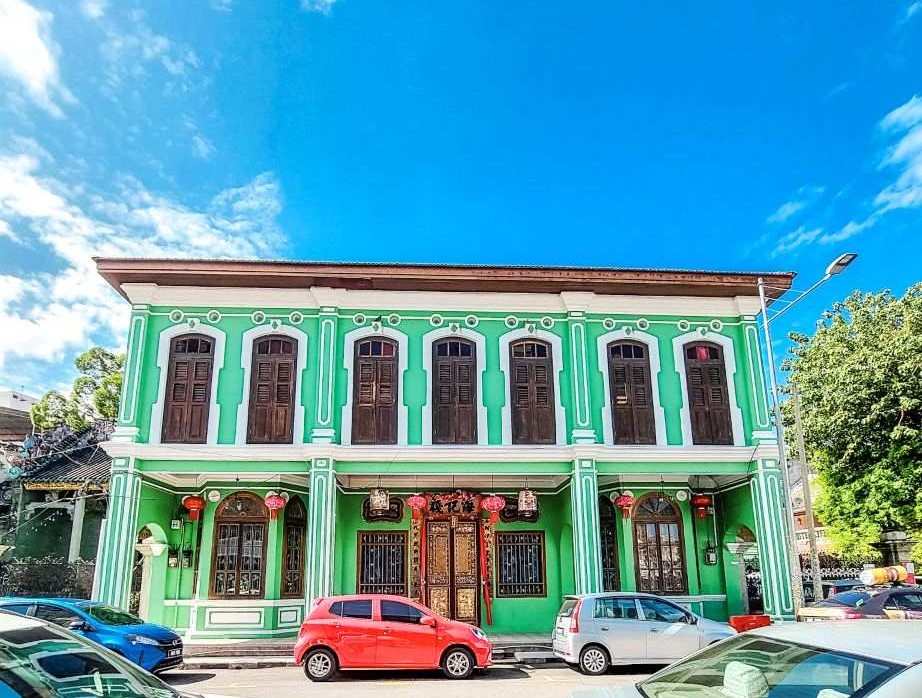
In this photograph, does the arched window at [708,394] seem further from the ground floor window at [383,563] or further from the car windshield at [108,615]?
the car windshield at [108,615]

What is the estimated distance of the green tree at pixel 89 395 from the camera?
25.2 meters

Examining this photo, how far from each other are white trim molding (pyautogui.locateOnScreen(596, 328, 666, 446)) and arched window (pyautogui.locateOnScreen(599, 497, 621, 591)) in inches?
95.7

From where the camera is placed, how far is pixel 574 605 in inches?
508

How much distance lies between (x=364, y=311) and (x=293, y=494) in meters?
4.80

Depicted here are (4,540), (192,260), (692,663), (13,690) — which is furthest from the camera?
(4,540)

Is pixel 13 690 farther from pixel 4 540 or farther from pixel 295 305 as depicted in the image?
pixel 4 540

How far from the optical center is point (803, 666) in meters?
3.63

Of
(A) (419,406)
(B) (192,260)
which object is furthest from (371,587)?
(B) (192,260)

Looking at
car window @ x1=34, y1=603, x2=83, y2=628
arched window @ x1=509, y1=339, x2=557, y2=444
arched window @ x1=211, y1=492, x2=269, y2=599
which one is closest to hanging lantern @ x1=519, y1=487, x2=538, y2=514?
arched window @ x1=509, y1=339, x2=557, y2=444

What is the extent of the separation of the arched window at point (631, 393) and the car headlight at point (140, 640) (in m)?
10.1

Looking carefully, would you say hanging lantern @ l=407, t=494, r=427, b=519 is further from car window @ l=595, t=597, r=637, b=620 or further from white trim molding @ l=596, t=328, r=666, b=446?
car window @ l=595, t=597, r=637, b=620

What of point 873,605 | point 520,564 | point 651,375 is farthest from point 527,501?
point 873,605

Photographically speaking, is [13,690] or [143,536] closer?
[13,690]

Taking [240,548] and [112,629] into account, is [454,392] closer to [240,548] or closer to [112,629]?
[240,548]
